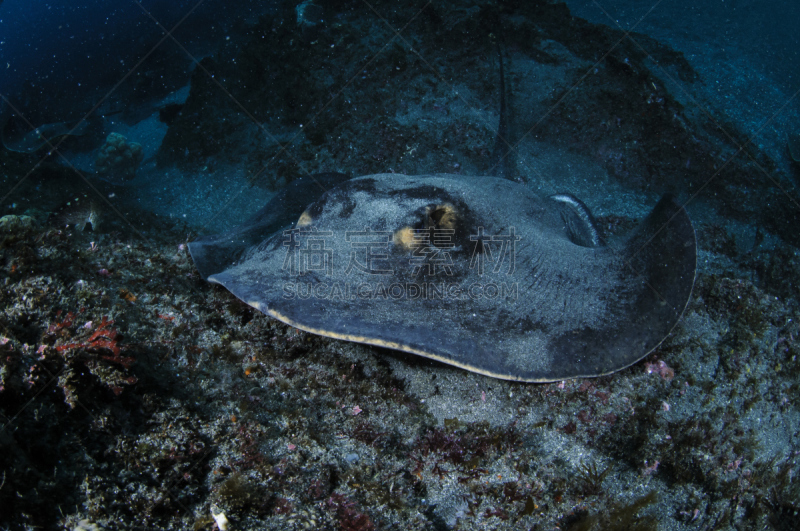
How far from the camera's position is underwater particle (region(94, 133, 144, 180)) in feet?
33.4

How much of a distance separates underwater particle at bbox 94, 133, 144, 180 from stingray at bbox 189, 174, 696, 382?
371 inches

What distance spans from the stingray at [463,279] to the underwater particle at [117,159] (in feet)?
30.9

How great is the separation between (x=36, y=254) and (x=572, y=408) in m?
4.42

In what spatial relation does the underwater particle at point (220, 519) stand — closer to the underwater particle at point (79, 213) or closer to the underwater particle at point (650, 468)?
the underwater particle at point (650, 468)

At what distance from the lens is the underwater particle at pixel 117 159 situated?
33.4ft

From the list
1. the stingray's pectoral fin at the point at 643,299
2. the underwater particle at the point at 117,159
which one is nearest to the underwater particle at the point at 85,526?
the stingray's pectoral fin at the point at 643,299

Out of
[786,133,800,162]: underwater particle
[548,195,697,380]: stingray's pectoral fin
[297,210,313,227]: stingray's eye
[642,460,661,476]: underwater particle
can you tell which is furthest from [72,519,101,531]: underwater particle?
[786,133,800,162]: underwater particle

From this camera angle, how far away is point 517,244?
3.24 m

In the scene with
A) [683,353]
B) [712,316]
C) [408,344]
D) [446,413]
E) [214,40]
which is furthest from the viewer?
[214,40]

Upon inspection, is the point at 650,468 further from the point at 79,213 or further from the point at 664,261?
the point at 79,213

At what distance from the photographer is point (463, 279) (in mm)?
2758

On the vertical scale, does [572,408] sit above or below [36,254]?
below

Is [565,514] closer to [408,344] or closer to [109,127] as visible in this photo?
[408,344]

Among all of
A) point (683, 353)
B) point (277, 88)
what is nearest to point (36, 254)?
point (683, 353)
